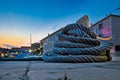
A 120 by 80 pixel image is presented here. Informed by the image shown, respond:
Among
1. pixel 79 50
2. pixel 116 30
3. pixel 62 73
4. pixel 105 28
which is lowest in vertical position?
pixel 62 73

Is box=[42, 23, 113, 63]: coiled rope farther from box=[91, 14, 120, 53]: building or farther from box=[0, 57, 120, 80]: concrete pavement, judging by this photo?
box=[91, 14, 120, 53]: building

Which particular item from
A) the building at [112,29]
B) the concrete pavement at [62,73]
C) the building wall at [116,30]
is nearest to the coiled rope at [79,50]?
the concrete pavement at [62,73]

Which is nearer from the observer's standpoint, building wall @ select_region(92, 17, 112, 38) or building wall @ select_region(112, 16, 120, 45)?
building wall @ select_region(112, 16, 120, 45)

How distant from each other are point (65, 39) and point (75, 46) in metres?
0.48

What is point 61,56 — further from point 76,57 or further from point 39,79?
point 39,79

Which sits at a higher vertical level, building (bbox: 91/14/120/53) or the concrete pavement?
building (bbox: 91/14/120/53)

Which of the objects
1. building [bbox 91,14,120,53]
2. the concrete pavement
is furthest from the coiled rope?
building [bbox 91,14,120,53]

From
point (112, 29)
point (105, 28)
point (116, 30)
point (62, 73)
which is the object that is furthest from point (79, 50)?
point (105, 28)

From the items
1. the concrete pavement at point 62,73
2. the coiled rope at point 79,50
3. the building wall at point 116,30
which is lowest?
the concrete pavement at point 62,73

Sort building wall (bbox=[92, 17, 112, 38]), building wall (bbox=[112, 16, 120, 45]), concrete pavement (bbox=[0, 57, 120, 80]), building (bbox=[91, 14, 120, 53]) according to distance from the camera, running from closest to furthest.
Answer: concrete pavement (bbox=[0, 57, 120, 80]) < building (bbox=[91, 14, 120, 53]) < building wall (bbox=[112, 16, 120, 45]) < building wall (bbox=[92, 17, 112, 38])

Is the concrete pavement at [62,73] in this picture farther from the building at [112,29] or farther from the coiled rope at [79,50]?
the building at [112,29]

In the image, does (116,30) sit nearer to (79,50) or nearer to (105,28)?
(105,28)

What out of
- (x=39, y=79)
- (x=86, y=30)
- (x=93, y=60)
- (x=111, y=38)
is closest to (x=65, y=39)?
(x=86, y=30)

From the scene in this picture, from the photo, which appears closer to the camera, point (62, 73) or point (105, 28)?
point (62, 73)
